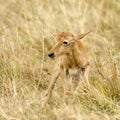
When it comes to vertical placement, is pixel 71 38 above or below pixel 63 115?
above

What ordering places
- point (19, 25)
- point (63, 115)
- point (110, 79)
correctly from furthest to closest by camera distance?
point (19, 25) < point (110, 79) < point (63, 115)

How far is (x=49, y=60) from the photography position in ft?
27.8

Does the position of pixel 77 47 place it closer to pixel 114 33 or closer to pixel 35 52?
pixel 35 52

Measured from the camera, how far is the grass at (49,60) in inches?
260

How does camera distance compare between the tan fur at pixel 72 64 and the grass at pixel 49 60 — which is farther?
the tan fur at pixel 72 64

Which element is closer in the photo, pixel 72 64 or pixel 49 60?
pixel 72 64

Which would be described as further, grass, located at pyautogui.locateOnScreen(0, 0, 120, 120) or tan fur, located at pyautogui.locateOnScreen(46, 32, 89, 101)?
tan fur, located at pyautogui.locateOnScreen(46, 32, 89, 101)

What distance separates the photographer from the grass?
6609 millimetres

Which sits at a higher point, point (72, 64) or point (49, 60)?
point (72, 64)

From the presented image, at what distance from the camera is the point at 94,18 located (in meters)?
10.2

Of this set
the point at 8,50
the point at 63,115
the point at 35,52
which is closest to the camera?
the point at 63,115

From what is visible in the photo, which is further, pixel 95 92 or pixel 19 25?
pixel 19 25

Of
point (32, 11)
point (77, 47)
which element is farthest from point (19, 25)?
point (77, 47)

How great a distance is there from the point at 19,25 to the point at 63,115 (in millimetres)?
3456
